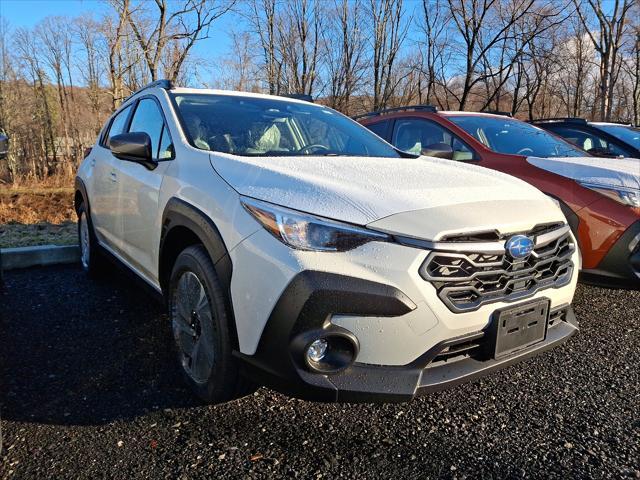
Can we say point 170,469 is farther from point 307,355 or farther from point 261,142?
point 261,142

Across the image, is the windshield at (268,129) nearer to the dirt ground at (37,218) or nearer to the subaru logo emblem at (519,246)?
the subaru logo emblem at (519,246)

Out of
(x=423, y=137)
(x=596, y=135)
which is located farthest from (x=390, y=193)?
(x=596, y=135)

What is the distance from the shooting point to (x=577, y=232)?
3348mm

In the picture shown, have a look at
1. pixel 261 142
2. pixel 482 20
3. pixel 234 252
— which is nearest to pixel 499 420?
pixel 234 252

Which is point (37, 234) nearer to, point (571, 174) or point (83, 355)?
point (83, 355)

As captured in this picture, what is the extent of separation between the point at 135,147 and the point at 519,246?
206 cm

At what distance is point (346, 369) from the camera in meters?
1.78

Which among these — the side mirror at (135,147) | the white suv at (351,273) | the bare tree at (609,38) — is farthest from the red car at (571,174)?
the bare tree at (609,38)

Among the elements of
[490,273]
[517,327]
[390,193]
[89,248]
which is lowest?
[89,248]

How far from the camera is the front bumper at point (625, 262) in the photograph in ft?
10.3

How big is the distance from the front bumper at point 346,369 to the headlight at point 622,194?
2.06 meters

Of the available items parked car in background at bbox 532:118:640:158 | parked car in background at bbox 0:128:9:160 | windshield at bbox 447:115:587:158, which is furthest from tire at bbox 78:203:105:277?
parked car in background at bbox 532:118:640:158

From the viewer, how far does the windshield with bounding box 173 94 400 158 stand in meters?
2.73

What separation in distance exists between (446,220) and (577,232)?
2.01 metres
